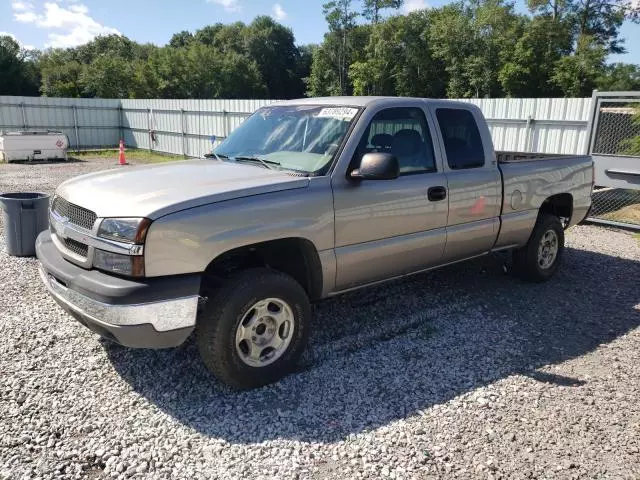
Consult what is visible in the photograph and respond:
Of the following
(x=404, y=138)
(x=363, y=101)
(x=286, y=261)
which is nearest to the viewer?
(x=286, y=261)

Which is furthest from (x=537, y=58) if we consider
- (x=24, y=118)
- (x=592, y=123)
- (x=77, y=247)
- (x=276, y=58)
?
(x=276, y=58)

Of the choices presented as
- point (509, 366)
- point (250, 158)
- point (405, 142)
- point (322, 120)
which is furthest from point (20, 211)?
point (509, 366)

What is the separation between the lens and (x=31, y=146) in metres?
19.5

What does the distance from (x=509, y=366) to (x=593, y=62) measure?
4485 centimetres

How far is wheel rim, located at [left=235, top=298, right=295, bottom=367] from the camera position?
141 inches

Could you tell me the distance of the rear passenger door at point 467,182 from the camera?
4.80 metres

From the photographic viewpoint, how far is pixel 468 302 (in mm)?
5500

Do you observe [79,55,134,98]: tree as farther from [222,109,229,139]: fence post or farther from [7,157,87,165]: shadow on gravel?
[222,109,229,139]: fence post

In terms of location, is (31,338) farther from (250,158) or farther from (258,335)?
(250,158)

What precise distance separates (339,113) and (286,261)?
1.31 metres

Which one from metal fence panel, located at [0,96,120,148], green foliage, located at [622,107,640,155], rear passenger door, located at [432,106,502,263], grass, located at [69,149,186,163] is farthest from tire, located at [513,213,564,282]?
metal fence panel, located at [0,96,120,148]

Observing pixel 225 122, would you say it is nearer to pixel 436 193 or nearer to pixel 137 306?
pixel 436 193

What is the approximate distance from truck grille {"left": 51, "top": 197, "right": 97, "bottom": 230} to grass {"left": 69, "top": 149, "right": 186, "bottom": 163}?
1766cm

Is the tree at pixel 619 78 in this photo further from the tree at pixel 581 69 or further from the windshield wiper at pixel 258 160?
the windshield wiper at pixel 258 160
